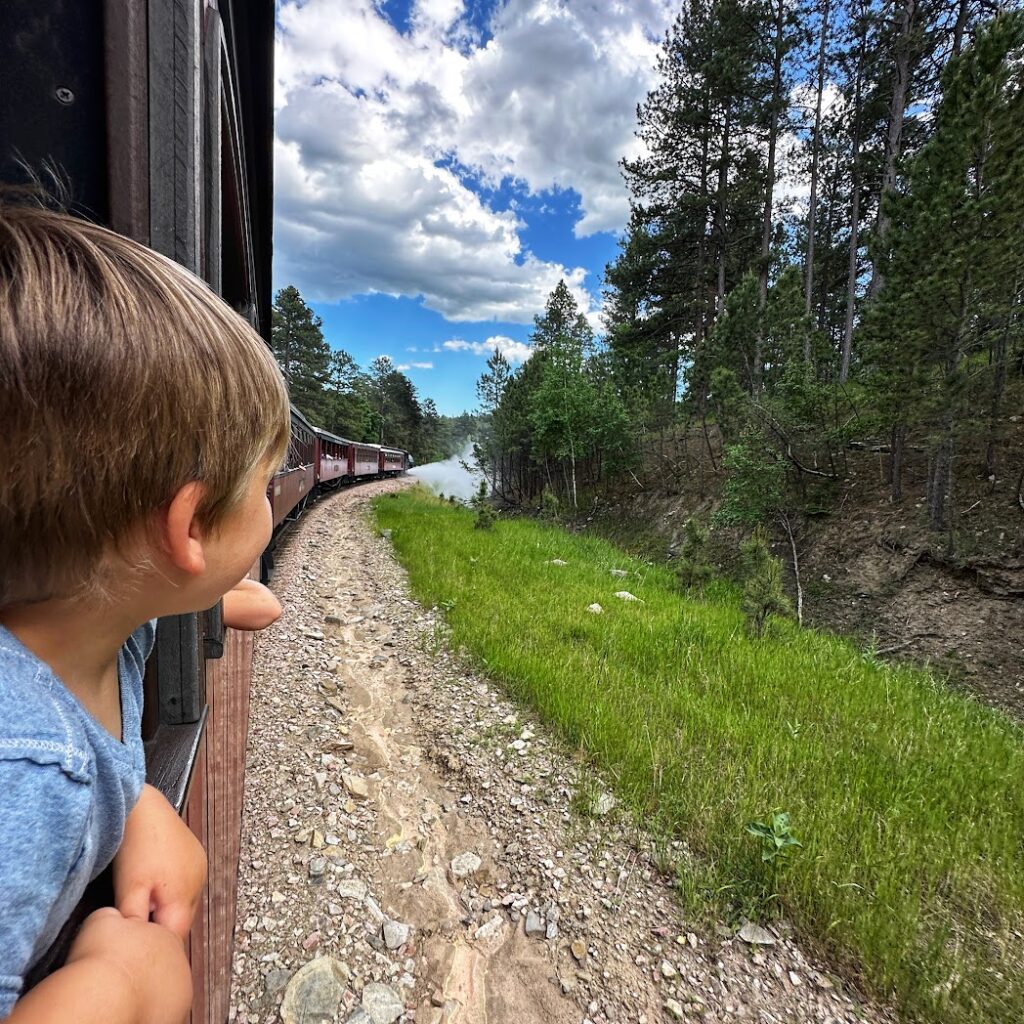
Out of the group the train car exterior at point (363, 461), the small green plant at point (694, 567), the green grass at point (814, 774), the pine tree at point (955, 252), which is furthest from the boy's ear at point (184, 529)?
the train car exterior at point (363, 461)

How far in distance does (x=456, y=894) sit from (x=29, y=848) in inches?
96.7

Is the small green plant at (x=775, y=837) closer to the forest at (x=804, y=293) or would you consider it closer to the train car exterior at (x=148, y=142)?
the train car exterior at (x=148, y=142)

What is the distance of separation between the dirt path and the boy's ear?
2167 mm

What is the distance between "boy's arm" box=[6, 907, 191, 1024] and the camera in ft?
1.44

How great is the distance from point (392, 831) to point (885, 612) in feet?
24.9

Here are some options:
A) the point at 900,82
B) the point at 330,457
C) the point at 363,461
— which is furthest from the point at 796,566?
the point at 363,461

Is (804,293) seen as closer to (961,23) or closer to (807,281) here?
(807,281)

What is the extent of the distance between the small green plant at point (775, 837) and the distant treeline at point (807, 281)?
7.27 m

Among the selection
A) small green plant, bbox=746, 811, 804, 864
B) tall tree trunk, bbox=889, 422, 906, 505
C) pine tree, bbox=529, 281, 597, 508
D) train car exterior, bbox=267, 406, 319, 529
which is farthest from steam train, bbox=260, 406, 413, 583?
tall tree trunk, bbox=889, 422, 906, 505

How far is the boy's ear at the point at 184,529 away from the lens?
0.59 metres

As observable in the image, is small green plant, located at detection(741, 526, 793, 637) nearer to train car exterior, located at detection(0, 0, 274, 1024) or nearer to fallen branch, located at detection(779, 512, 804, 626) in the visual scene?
fallen branch, located at detection(779, 512, 804, 626)

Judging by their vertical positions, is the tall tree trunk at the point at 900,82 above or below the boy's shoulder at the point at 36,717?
above

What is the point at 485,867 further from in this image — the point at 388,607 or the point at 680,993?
the point at 388,607

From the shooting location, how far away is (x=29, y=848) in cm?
41
